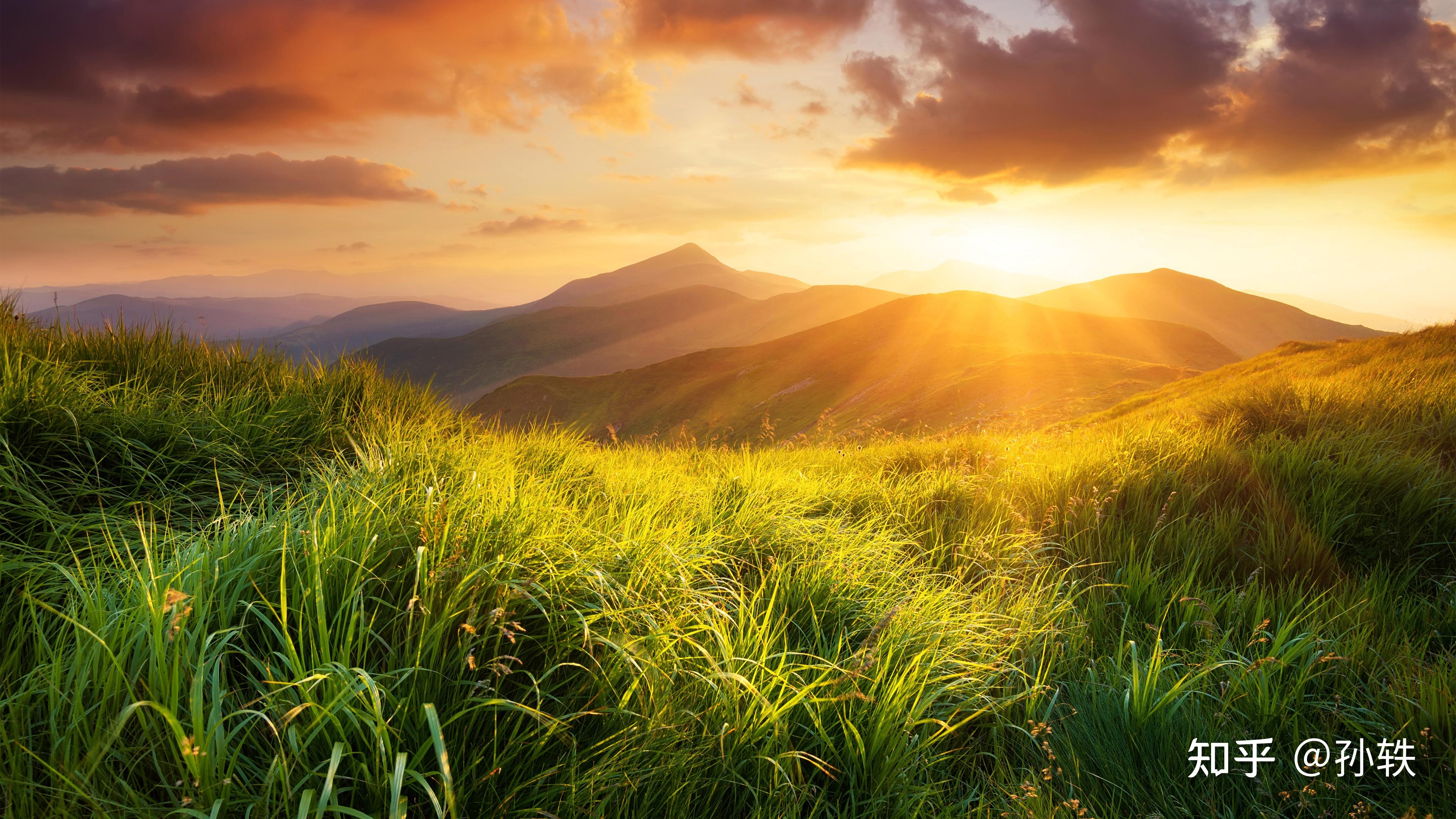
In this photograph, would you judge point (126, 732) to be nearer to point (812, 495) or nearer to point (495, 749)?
point (495, 749)

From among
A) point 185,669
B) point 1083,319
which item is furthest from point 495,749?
point 1083,319

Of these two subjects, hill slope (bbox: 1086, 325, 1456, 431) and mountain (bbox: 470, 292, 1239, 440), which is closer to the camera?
hill slope (bbox: 1086, 325, 1456, 431)

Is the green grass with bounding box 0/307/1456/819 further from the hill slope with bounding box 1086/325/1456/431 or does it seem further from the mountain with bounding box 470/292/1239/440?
the mountain with bounding box 470/292/1239/440

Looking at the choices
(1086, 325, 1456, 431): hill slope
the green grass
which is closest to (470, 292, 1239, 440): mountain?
(1086, 325, 1456, 431): hill slope

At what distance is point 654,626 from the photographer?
3215mm

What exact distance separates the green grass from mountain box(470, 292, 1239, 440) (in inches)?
1250

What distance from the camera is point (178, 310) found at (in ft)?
27.6

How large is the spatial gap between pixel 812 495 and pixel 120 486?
5757 millimetres

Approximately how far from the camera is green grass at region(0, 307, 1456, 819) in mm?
2410

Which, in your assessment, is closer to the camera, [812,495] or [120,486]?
[120,486]

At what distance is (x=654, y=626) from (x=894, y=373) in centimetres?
9518

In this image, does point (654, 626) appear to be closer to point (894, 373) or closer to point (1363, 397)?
point (1363, 397)

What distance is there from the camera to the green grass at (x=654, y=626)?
2410 millimetres

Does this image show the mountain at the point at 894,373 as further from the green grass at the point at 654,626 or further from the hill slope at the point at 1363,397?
the green grass at the point at 654,626
